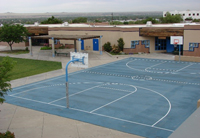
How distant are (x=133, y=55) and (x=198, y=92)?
21.0 m

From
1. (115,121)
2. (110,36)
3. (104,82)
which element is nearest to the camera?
(115,121)

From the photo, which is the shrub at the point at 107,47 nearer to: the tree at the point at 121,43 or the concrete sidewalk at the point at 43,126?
the tree at the point at 121,43

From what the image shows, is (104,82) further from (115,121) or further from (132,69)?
(115,121)

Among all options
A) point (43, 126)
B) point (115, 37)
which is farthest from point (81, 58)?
point (115, 37)

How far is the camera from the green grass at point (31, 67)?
1230 inches

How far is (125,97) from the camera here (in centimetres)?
2159

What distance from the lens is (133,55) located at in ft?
141

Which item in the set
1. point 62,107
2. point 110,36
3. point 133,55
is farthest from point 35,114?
point 110,36

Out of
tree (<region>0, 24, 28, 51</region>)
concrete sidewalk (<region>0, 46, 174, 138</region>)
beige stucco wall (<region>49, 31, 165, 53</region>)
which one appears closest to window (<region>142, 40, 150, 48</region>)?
beige stucco wall (<region>49, 31, 165, 53</region>)

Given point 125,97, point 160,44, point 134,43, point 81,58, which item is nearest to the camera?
point 81,58

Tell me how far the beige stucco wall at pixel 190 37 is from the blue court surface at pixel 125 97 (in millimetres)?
7457

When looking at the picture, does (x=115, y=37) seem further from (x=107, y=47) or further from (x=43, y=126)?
(x=43, y=126)

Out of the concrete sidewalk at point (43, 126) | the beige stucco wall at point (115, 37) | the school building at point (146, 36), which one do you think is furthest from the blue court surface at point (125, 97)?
the beige stucco wall at point (115, 37)

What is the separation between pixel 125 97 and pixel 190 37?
72.6 ft
